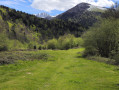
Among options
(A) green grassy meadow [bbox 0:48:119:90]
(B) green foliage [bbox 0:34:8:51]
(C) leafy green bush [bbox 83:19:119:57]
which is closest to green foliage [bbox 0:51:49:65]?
(A) green grassy meadow [bbox 0:48:119:90]

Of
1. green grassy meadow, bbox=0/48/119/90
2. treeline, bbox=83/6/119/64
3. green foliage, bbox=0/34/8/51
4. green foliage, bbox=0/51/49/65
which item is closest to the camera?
green grassy meadow, bbox=0/48/119/90

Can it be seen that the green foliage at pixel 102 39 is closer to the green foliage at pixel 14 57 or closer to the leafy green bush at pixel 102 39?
the leafy green bush at pixel 102 39

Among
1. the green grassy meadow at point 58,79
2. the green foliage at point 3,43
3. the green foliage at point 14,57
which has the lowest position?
the green grassy meadow at point 58,79

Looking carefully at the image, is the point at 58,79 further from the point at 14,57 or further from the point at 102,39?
the point at 102,39

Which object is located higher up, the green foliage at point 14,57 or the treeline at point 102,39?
the treeline at point 102,39

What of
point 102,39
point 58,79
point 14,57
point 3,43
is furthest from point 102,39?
point 3,43

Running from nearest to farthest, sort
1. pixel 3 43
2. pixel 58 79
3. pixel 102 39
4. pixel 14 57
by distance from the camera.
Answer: pixel 58 79, pixel 14 57, pixel 102 39, pixel 3 43

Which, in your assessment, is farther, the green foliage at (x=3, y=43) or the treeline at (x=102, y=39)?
the green foliage at (x=3, y=43)

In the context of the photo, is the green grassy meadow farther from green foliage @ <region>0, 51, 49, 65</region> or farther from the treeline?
the treeline

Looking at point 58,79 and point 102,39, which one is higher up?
point 102,39

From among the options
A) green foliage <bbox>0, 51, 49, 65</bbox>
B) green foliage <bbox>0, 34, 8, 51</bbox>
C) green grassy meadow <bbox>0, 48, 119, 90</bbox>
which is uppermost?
green foliage <bbox>0, 34, 8, 51</bbox>

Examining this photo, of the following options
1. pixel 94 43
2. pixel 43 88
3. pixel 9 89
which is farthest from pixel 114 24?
pixel 9 89

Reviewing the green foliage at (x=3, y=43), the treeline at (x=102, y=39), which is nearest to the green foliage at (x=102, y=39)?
the treeline at (x=102, y=39)

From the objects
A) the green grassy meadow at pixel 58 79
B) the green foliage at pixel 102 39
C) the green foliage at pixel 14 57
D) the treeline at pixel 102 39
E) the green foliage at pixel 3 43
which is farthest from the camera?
the green foliage at pixel 3 43
